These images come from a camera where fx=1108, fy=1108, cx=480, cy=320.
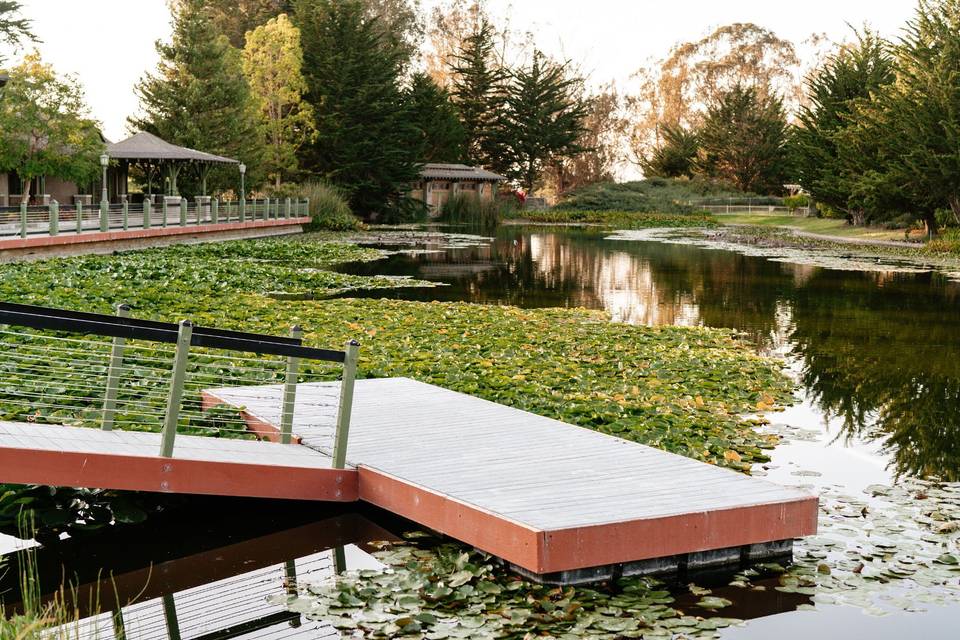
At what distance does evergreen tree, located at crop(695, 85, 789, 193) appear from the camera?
75.8 metres

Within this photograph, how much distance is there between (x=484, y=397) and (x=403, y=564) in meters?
4.43

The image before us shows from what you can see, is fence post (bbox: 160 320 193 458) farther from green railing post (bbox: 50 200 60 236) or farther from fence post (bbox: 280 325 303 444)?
green railing post (bbox: 50 200 60 236)

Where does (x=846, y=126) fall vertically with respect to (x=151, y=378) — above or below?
above

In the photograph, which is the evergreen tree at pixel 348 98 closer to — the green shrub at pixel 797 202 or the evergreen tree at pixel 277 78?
the evergreen tree at pixel 277 78

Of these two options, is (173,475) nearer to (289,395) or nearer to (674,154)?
(289,395)

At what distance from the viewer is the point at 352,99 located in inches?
2384

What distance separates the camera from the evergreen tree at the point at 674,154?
282 ft

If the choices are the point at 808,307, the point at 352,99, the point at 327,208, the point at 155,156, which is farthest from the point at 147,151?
the point at 808,307

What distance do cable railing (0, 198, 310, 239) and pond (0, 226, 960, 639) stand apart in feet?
33.0

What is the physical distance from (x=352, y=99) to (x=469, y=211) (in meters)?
13.8

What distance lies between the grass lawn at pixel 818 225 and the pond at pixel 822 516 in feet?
86.3

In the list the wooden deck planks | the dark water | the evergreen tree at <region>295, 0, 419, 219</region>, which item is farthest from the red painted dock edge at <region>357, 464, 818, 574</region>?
the evergreen tree at <region>295, 0, 419, 219</region>

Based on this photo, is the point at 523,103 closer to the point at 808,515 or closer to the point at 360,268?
the point at 360,268

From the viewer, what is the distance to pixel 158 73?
172 ft
